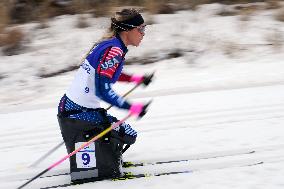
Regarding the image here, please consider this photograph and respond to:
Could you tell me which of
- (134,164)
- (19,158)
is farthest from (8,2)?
(134,164)

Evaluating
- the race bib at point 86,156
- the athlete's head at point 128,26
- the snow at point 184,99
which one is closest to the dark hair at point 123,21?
the athlete's head at point 128,26

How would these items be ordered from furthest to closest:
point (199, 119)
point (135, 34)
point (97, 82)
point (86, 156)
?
point (199, 119), point (86, 156), point (135, 34), point (97, 82)

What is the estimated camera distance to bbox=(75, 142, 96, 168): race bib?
4.29 metres

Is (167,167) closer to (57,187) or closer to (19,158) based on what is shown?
(57,187)

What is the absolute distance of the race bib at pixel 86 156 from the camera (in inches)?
169

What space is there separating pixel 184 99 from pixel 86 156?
2791mm

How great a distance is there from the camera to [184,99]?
6.86 metres

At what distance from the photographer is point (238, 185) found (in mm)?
4094

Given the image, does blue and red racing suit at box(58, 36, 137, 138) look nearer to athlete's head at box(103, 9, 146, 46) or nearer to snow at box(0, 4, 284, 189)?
athlete's head at box(103, 9, 146, 46)

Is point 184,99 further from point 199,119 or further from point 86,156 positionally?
point 86,156

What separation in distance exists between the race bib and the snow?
184 millimetres

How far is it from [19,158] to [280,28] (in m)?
6.24

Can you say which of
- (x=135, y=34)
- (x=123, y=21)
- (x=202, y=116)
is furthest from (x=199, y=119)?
(x=123, y=21)

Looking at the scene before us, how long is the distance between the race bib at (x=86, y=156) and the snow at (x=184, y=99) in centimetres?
18
